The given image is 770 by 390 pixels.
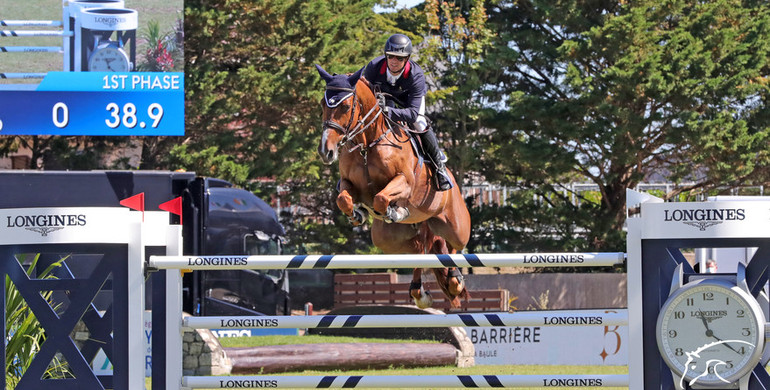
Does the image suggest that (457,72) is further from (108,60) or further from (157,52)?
(108,60)

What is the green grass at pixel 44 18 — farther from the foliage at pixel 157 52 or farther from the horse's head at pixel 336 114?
the horse's head at pixel 336 114

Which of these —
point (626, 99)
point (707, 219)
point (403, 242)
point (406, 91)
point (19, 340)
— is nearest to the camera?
point (707, 219)

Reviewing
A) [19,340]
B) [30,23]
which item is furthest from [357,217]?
[30,23]

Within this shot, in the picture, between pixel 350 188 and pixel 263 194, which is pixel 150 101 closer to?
pixel 263 194

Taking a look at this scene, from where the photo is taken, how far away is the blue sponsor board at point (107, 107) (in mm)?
15180

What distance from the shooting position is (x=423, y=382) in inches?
164

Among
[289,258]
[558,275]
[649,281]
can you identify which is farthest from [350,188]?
[558,275]

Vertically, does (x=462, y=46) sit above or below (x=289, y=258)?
above

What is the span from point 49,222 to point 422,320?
1.64 metres

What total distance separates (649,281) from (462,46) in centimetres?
1813

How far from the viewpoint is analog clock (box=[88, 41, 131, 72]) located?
14977 millimetres

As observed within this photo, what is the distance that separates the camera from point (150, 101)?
15273 mm

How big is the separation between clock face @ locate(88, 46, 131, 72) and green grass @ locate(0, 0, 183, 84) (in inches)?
10.9

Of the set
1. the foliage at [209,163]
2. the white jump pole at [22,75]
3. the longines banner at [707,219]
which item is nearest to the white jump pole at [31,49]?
the white jump pole at [22,75]
